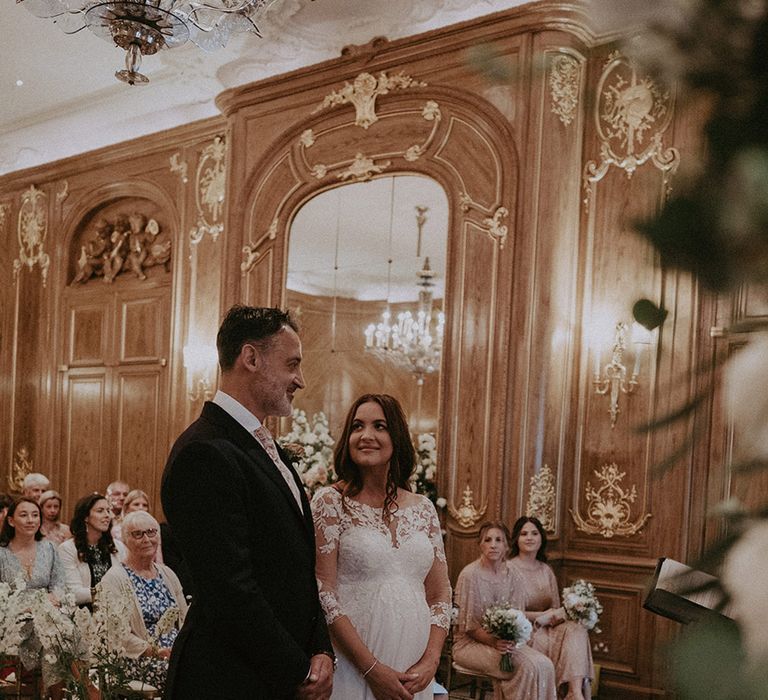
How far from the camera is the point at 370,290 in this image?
8156 millimetres

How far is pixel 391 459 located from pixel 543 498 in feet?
12.1

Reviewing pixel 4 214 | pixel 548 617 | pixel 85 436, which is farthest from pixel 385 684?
pixel 4 214

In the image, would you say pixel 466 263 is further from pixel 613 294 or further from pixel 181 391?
pixel 181 391

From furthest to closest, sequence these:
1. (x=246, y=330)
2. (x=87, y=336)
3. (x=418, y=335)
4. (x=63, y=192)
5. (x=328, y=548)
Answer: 1. (x=63, y=192)
2. (x=87, y=336)
3. (x=418, y=335)
4. (x=328, y=548)
5. (x=246, y=330)

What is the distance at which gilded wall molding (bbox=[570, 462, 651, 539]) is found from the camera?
6711 mm

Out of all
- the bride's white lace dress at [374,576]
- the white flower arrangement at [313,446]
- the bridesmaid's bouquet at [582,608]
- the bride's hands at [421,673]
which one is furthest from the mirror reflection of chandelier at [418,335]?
the bride's hands at [421,673]

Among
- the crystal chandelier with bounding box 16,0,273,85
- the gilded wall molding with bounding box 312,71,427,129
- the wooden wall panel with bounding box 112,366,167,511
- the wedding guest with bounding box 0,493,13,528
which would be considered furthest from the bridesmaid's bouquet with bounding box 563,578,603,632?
the wooden wall panel with bounding box 112,366,167,511

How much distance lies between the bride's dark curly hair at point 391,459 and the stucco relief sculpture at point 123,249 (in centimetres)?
721

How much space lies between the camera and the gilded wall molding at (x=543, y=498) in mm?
6773

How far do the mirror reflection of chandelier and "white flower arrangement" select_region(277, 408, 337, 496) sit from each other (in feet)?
2.57

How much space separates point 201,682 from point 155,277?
323 inches

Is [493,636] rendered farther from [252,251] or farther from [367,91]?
[367,91]

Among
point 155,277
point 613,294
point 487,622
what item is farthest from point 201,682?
point 155,277

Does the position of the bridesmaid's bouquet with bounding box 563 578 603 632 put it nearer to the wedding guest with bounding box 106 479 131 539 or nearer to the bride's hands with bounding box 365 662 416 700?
the bride's hands with bounding box 365 662 416 700
